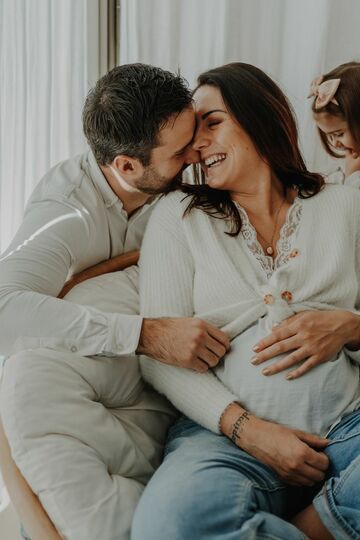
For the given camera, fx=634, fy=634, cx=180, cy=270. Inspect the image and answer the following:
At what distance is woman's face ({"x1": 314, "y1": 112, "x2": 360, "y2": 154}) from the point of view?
Answer: 1.75 m

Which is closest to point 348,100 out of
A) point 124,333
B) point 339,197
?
point 339,197

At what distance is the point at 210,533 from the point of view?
3.33 ft

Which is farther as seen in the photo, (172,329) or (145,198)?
(145,198)

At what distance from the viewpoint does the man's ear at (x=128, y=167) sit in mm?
1566

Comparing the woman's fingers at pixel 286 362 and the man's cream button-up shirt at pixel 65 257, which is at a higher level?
the man's cream button-up shirt at pixel 65 257

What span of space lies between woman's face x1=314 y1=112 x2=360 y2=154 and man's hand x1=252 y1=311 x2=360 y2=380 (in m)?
0.61

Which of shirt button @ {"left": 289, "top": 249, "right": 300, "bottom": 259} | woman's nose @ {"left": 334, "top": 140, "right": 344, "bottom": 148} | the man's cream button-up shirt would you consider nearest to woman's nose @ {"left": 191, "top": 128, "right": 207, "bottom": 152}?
the man's cream button-up shirt

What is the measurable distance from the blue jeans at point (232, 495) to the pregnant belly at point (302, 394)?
0.04 m

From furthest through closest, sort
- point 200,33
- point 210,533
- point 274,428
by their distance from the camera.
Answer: point 200,33, point 274,428, point 210,533

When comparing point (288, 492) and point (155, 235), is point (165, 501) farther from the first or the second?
point (155, 235)

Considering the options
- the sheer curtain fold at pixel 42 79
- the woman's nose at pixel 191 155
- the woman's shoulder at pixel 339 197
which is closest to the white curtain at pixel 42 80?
the sheer curtain fold at pixel 42 79

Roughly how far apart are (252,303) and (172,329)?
0.21m

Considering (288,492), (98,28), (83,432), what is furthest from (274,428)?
(98,28)

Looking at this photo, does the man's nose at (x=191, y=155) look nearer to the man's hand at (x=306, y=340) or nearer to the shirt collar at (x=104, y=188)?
the shirt collar at (x=104, y=188)
